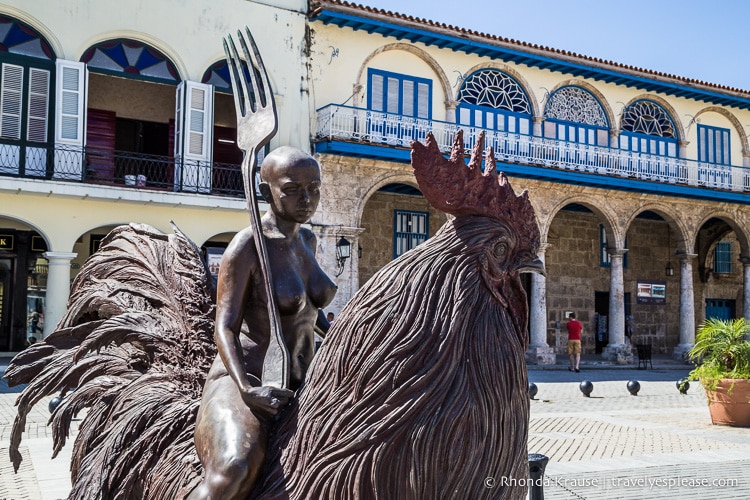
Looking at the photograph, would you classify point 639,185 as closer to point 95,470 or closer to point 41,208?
point 41,208

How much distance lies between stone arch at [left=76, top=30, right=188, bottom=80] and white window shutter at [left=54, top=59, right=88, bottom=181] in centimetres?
41

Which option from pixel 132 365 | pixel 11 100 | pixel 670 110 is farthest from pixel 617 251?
pixel 132 365

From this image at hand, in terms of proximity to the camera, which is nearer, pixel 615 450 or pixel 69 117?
pixel 615 450

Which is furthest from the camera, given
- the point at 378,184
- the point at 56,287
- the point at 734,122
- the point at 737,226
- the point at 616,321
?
the point at 734,122

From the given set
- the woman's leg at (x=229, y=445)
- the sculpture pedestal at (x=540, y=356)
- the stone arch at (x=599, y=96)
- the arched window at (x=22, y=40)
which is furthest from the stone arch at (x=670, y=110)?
the woman's leg at (x=229, y=445)

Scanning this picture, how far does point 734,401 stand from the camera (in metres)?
8.83

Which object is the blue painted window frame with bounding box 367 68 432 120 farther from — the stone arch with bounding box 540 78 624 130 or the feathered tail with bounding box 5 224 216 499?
the feathered tail with bounding box 5 224 216 499

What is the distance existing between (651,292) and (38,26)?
19.8m

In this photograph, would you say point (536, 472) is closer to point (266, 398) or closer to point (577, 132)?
point (266, 398)

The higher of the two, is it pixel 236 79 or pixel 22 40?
pixel 22 40

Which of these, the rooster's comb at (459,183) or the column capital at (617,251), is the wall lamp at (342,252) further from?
the rooster's comb at (459,183)

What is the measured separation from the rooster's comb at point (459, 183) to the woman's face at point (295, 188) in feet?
1.49

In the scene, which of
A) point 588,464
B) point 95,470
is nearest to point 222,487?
point 95,470

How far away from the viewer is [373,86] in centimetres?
1792
